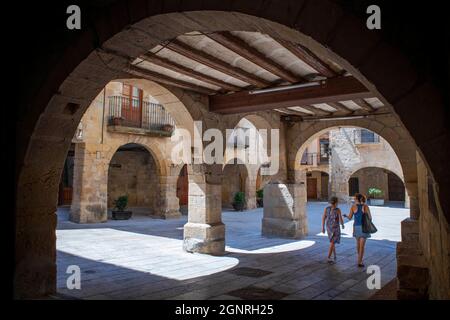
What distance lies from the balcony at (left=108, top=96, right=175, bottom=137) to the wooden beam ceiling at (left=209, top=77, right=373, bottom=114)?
501 cm

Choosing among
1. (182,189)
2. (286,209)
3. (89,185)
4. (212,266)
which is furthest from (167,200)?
(212,266)

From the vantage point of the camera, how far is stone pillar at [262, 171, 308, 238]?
7.98 meters

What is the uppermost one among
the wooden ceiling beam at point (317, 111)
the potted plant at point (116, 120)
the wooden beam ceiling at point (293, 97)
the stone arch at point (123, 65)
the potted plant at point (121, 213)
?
the potted plant at point (116, 120)

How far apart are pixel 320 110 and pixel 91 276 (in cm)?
567

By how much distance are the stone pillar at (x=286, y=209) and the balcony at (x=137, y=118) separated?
14.1ft

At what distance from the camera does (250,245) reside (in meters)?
6.84

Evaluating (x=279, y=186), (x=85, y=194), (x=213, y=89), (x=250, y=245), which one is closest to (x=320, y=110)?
(x=279, y=186)

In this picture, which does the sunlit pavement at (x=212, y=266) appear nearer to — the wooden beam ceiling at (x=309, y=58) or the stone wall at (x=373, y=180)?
the wooden beam ceiling at (x=309, y=58)

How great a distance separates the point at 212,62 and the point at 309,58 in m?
1.21

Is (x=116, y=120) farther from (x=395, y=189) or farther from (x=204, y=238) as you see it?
(x=395, y=189)

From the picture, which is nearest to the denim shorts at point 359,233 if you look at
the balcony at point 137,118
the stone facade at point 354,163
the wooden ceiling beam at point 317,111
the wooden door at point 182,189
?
the wooden ceiling beam at point 317,111

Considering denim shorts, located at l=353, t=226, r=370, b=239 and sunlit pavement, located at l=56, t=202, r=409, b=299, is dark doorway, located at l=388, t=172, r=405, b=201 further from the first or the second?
denim shorts, located at l=353, t=226, r=370, b=239

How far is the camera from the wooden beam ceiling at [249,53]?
3449mm
